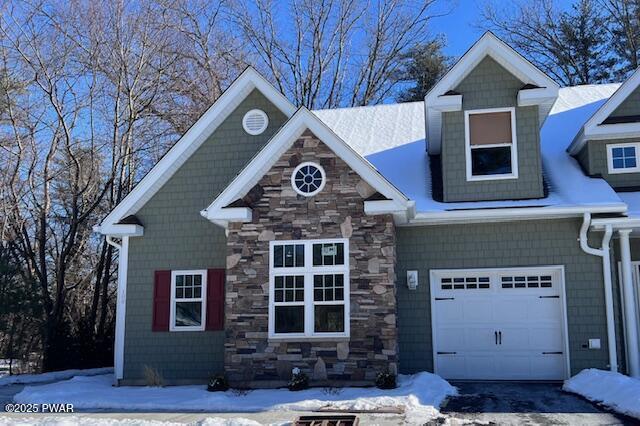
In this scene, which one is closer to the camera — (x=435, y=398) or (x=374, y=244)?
(x=435, y=398)

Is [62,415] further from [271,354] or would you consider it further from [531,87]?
[531,87]

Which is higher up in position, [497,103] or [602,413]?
[497,103]

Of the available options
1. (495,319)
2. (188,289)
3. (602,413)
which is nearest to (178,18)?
(188,289)

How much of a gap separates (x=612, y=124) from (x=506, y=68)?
93.9 inches

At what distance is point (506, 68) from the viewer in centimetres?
1246

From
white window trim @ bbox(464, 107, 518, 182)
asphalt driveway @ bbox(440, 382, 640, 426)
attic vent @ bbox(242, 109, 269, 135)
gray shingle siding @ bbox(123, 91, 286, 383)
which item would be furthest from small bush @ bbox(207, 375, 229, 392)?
white window trim @ bbox(464, 107, 518, 182)

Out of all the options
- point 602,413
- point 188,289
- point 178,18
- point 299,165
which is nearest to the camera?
point 602,413

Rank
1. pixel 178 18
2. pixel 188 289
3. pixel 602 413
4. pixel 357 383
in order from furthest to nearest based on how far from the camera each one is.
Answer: pixel 178 18, pixel 188 289, pixel 357 383, pixel 602 413

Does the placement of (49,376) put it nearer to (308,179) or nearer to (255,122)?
(255,122)

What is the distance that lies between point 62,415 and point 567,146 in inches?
442

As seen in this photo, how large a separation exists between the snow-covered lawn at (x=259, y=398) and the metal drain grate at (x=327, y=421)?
0.81 metres

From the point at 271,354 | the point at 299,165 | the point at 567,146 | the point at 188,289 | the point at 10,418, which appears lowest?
the point at 10,418

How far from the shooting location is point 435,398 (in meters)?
9.38

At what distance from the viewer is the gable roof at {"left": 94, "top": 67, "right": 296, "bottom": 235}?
13289 millimetres
